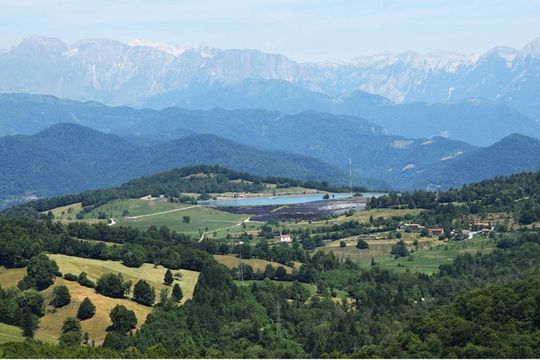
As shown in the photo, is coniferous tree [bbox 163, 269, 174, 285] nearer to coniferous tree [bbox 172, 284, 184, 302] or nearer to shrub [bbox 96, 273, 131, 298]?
coniferous tree [bbox 172, 284, 184, 302]

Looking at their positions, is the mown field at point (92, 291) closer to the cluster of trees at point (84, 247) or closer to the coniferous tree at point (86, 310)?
the coniferous tree at point (86, 310)

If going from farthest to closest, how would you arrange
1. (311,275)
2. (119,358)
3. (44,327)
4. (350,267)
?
(350,267), (311,275), (44,327), (119,358)

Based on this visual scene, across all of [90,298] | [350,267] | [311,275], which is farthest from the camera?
[350,267]

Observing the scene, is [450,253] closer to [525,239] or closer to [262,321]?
[525,239]

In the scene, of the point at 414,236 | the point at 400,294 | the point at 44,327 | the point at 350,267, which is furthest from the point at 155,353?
the point at 414,236

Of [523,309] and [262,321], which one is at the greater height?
[523,309]

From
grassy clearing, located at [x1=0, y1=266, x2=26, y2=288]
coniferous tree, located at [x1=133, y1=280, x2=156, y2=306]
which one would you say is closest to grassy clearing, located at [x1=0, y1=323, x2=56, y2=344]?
grassy clearing, located at [x1=0, y1=266, x2=26, y2=288]

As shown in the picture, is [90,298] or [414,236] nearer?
[90,298]

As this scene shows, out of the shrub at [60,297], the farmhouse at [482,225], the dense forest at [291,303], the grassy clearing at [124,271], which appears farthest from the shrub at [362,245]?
the shrub at [60,297]
